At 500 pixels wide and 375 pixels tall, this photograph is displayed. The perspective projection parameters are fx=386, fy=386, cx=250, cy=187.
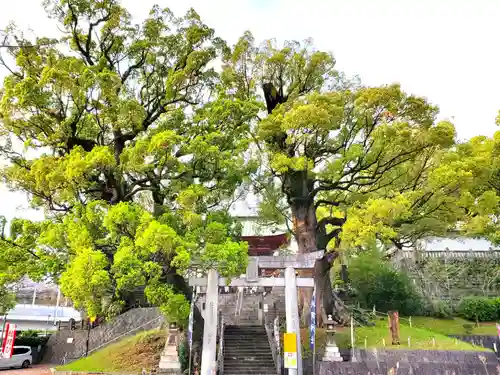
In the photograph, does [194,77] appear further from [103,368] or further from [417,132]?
[103,368]

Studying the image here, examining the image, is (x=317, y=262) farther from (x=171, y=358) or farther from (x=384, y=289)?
(x=171, y=358)

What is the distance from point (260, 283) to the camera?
14383 millimetres

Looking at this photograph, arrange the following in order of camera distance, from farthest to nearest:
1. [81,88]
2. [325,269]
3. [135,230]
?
1. [325,269]
2. [81,88]
3. [135,230]

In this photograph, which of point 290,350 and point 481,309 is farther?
point 481,309

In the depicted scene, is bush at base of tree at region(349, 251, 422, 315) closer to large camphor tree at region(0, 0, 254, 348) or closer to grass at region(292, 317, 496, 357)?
grass at region(292, 317, 496, 357)

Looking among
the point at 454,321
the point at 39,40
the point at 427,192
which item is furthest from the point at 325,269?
the point at 39,40

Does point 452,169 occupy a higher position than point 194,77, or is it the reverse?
point 194,77

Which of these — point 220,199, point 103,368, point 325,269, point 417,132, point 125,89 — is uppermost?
point 125,89

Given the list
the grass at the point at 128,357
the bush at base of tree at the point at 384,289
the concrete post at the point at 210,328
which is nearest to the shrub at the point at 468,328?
the bush at base of tree at the point at 384,289

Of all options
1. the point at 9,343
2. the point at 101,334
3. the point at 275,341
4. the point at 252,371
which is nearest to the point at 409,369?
the point at 275,341

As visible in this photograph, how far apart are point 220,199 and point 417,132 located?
798cm

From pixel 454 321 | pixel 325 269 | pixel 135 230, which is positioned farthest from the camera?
pixel 454 321

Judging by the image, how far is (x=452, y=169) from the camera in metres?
13.5

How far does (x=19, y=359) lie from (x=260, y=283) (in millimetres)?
12961
